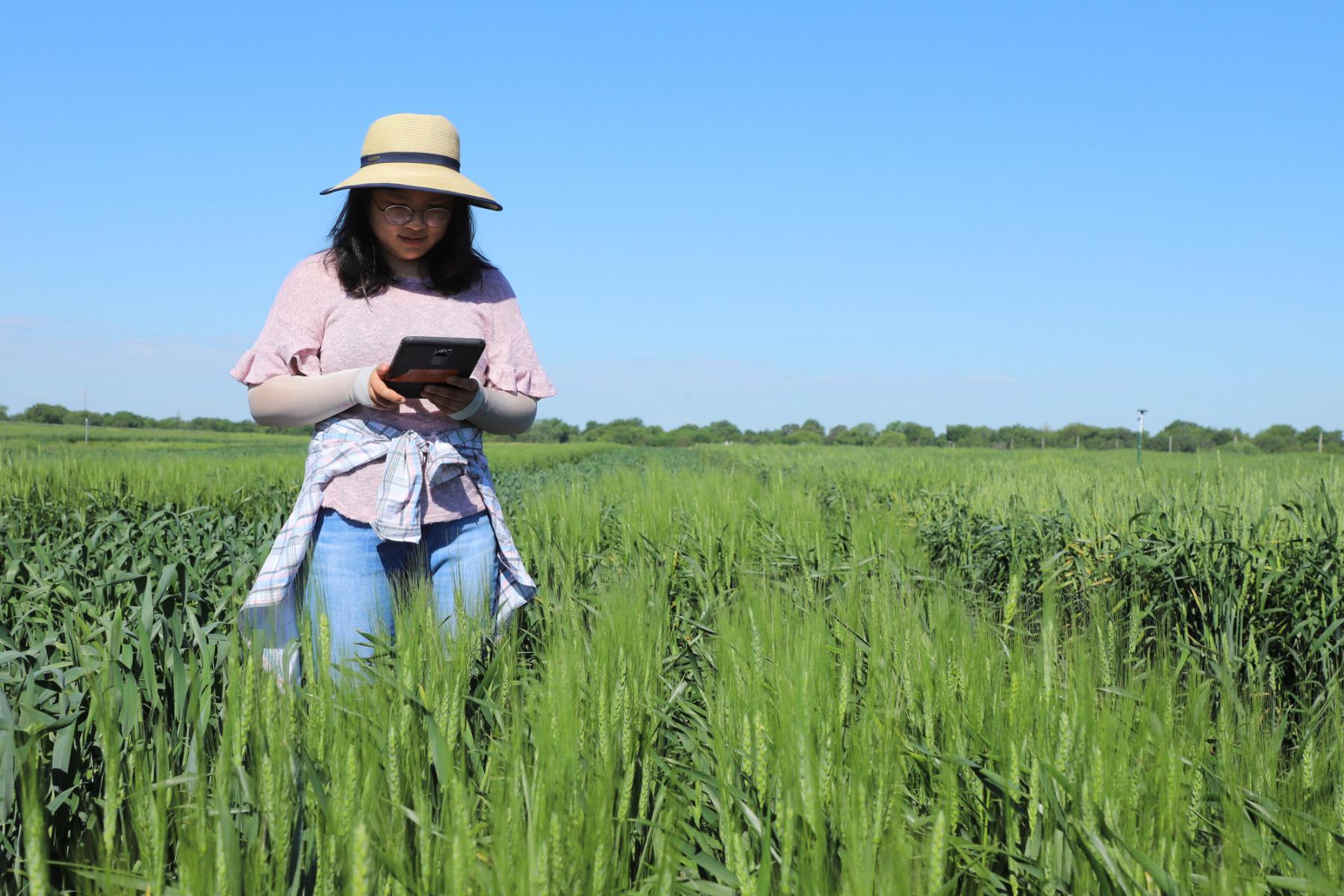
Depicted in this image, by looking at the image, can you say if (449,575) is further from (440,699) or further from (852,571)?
(852,571)

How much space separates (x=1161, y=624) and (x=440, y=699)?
10.3 feet

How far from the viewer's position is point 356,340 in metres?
2.38

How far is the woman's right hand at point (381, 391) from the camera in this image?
85.7 inches

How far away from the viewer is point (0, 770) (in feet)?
4.94

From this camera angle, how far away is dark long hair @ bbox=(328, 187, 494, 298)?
7.95 feet

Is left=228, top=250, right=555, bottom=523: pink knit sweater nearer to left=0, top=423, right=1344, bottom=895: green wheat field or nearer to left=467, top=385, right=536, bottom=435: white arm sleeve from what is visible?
left=467, top=385, right=536, bottom=435: white arm sleeve

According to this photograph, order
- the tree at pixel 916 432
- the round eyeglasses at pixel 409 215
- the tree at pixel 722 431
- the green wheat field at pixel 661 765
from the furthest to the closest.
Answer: the tree at pixel 722 431, the tree at pixel 916 432, the round eyeglasses at pixel 409 215, the green wheat field at pixel 661 765

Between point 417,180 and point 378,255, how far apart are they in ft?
0.85

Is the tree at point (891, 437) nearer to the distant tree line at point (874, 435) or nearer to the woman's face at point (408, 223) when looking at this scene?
Answer: the distant tree line at point (874, 435)

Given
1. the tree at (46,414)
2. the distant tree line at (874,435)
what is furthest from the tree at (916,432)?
the tree at (46,414)

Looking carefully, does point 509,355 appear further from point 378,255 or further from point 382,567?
point 382,567

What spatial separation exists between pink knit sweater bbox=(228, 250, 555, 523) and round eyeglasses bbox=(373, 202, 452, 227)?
19 cm

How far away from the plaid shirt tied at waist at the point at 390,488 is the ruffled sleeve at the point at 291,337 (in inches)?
6.7

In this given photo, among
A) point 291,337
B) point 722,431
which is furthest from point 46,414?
point 291,337
